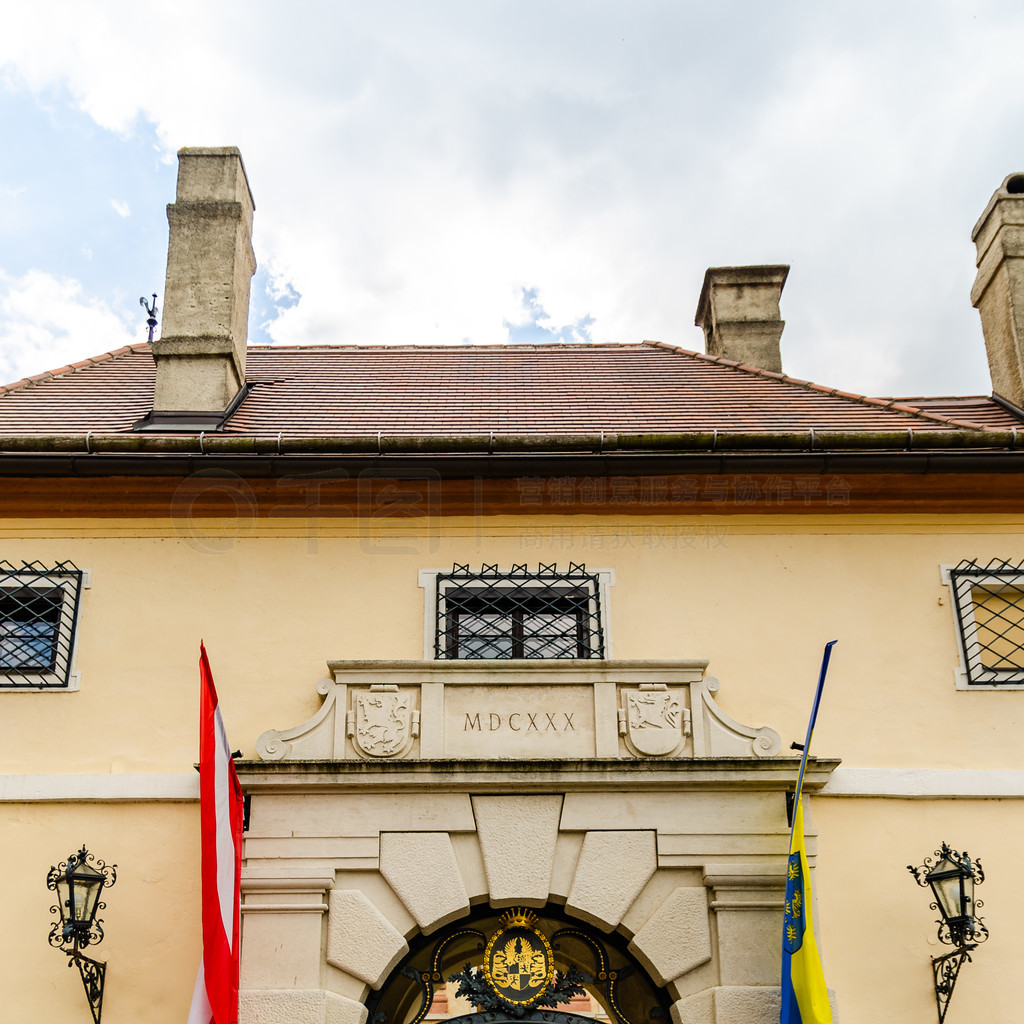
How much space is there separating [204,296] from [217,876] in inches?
178

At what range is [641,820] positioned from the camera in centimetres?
656

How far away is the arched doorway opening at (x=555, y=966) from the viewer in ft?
21.1

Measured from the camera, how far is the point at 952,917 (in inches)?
243

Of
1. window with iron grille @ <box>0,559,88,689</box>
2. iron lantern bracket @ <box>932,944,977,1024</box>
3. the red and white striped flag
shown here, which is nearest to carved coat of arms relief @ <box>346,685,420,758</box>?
the red and white striped flag

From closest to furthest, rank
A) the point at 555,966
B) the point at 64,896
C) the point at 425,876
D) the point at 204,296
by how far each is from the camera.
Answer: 1. the point at 64,896
2. the point at 425,876
3. the point at 555,966
4. the point at 204,296

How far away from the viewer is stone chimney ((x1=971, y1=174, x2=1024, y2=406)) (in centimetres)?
884

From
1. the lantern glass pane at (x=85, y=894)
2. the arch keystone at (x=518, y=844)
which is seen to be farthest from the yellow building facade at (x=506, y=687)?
the lantern glass pane at (x=85, y=894)

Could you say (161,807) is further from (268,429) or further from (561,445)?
(561,445)

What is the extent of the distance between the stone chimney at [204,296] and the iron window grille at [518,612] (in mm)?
2335

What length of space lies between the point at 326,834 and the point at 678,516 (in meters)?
3.13

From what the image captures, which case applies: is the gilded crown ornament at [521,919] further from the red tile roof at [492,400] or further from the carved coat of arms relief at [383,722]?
the red tile roof at [492,400]

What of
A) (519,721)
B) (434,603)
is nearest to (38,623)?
(434,603)

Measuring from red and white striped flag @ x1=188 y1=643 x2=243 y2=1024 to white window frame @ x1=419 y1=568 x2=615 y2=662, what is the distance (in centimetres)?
148

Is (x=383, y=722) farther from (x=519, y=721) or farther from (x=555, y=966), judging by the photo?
(x=555, y=966)
